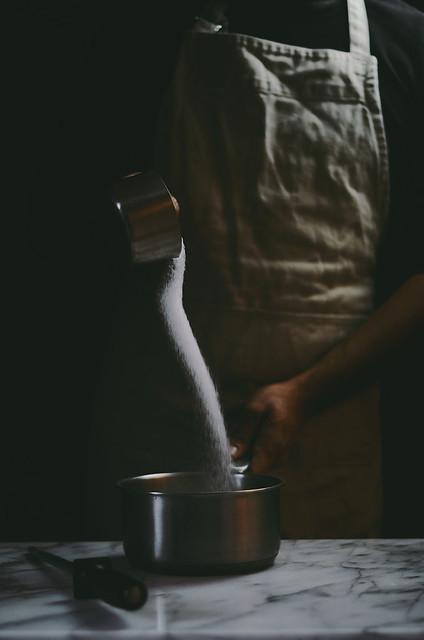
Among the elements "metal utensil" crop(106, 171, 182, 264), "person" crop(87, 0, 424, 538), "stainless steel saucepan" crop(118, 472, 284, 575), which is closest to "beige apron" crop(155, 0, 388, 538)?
"person" crop(87, 0, 424, 538)

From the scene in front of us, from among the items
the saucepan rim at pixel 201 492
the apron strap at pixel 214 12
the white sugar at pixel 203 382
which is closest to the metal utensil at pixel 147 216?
the white sugar at pixel 203 382

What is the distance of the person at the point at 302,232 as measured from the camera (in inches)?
49.1

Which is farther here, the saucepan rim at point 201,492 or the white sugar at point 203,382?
the white sugar at point 203,382

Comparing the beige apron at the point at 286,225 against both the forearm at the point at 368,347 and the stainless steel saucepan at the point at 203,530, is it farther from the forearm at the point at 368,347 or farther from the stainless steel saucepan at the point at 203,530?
the stainless steel saucepan at the point at 203,530

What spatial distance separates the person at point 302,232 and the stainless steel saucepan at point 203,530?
453mm

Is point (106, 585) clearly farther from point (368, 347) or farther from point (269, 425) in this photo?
point (368, 347)

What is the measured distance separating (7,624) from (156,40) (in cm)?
103

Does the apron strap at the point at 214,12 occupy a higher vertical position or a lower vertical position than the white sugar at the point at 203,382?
higher

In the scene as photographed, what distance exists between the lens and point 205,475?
86cm

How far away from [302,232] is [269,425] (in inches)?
13.6

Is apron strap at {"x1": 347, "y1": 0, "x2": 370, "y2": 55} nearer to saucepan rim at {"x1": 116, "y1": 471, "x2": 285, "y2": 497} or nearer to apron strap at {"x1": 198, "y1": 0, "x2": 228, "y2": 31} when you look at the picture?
apron strap at {"x1": 198, "y1": 0, "x2": 228, "y2": 31}

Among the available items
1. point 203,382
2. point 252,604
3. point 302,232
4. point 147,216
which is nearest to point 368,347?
point 302,232

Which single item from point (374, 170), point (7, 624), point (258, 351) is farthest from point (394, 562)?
point (374, 170)

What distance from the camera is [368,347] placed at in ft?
4.04
